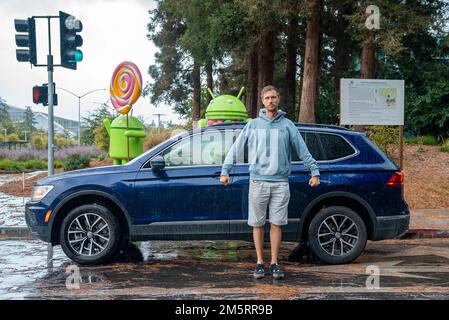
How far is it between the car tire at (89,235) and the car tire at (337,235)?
97.0 inches

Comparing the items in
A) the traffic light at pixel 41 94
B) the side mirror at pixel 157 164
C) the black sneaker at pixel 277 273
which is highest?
the traffic light at pixel 41 94

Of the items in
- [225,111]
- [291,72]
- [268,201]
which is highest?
[291,72]

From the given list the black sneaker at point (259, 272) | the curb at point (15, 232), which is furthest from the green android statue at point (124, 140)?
the black sneaker at point (259, 272)

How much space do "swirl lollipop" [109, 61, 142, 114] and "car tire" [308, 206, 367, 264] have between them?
6187mm

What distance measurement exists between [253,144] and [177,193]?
1.29 metres

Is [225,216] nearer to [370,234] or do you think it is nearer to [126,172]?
[126,172]

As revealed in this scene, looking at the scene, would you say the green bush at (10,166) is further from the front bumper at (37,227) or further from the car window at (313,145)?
the car window at (313,145)

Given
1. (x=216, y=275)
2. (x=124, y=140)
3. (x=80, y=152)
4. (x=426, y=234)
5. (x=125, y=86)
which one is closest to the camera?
(x=216, y=275)

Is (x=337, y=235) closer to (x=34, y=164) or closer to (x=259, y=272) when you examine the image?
(x=259, y=272)

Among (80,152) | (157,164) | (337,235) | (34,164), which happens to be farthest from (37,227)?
(80,152)

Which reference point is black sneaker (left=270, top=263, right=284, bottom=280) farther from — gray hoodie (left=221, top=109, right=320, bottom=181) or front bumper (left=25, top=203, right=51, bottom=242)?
front bumper (left=25, top=203, right=51, bottom=242)

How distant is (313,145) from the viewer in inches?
300

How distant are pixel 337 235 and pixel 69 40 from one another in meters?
8.01

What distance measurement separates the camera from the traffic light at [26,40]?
41.1ft
